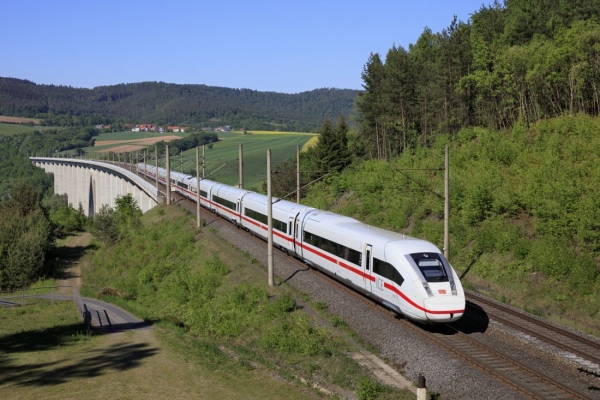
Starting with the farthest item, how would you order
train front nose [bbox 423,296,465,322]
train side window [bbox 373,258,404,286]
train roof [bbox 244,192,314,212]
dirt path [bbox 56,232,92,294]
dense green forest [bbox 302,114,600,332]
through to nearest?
dirt path [bbox 56,232,92,294], train roof [bbox 244,192,314,212], dense green forest [bbox 302,114,600,332], train side window [bbox 373,258,404,286], train front nose [bbox 423,296,465,322]

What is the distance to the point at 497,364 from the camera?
19281mm

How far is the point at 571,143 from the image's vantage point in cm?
3962

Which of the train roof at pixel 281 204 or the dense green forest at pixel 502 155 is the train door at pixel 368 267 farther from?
the train roof at pixel 281 204

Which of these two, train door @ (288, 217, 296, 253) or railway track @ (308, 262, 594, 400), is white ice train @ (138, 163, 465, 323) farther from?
railway track @ (308, 262, 594, 400)

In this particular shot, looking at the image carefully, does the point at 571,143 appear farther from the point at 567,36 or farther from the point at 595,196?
the point at 567,36

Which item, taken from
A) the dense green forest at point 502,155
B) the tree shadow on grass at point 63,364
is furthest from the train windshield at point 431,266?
the tree shadow on grass at point 63,364

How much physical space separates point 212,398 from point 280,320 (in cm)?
837

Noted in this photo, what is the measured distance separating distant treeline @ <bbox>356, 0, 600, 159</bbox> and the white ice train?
957 inches

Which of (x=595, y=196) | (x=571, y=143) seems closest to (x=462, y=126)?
(x=571, y=143)

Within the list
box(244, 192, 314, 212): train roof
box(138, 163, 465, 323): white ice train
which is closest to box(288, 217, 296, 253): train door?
box(138, 163, 465, 323): white ice train

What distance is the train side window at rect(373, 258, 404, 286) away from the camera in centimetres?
2303

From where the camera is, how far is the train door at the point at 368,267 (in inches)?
1006

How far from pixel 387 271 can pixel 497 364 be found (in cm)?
595

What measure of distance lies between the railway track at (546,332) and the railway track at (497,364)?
2.22 meters
